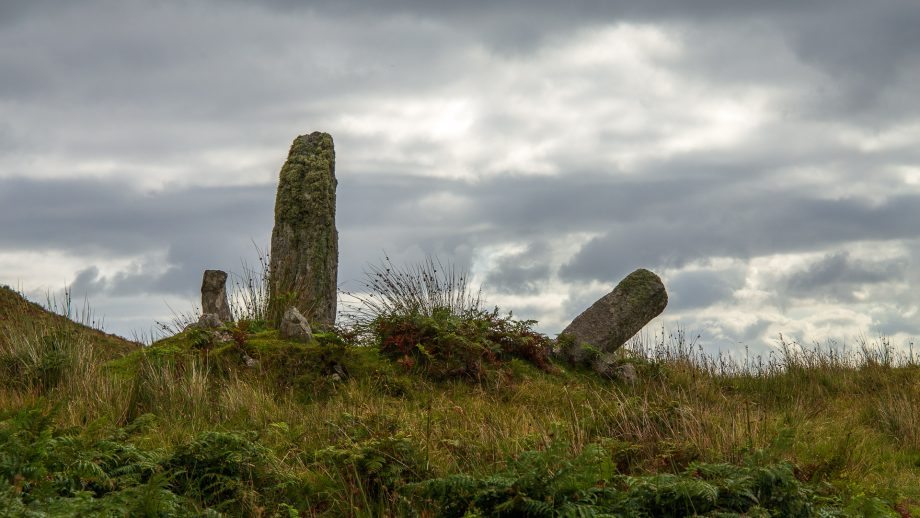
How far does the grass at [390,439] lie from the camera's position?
223 inches

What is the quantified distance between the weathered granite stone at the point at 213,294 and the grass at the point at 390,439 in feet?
8.11

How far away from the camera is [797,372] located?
16.2 metres

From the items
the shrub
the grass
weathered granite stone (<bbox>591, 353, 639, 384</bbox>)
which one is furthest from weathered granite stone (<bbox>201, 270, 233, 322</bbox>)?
weathered granite stone (<bbox>591, 353, 639, 384</bbox>)

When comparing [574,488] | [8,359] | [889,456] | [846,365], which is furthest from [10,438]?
[846,365]

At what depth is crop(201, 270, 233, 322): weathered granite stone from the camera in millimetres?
15742

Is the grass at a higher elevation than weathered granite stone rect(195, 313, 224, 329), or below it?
below

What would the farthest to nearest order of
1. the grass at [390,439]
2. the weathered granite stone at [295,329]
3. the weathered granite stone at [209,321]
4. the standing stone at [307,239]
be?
the standing stone at [307,239] → the weathered granite stone at [209,321] → the weathered granite stone at [295,329] → the grass at [390,439]

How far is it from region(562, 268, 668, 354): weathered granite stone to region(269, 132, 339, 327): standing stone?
4.73 meters

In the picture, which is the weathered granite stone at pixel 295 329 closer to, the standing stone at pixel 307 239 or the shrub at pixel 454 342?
the shrub at pixel 454 342

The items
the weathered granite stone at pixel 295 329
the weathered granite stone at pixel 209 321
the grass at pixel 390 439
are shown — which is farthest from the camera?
the weathered granite stone at pixel 209 321

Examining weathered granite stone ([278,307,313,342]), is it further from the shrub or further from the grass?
the shrub

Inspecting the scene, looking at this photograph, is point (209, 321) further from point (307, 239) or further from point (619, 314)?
point (619, 314)

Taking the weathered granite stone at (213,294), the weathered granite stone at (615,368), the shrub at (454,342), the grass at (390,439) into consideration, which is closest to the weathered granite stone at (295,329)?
the grass at (390,439)

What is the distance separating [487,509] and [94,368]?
Answer: 7.32m
